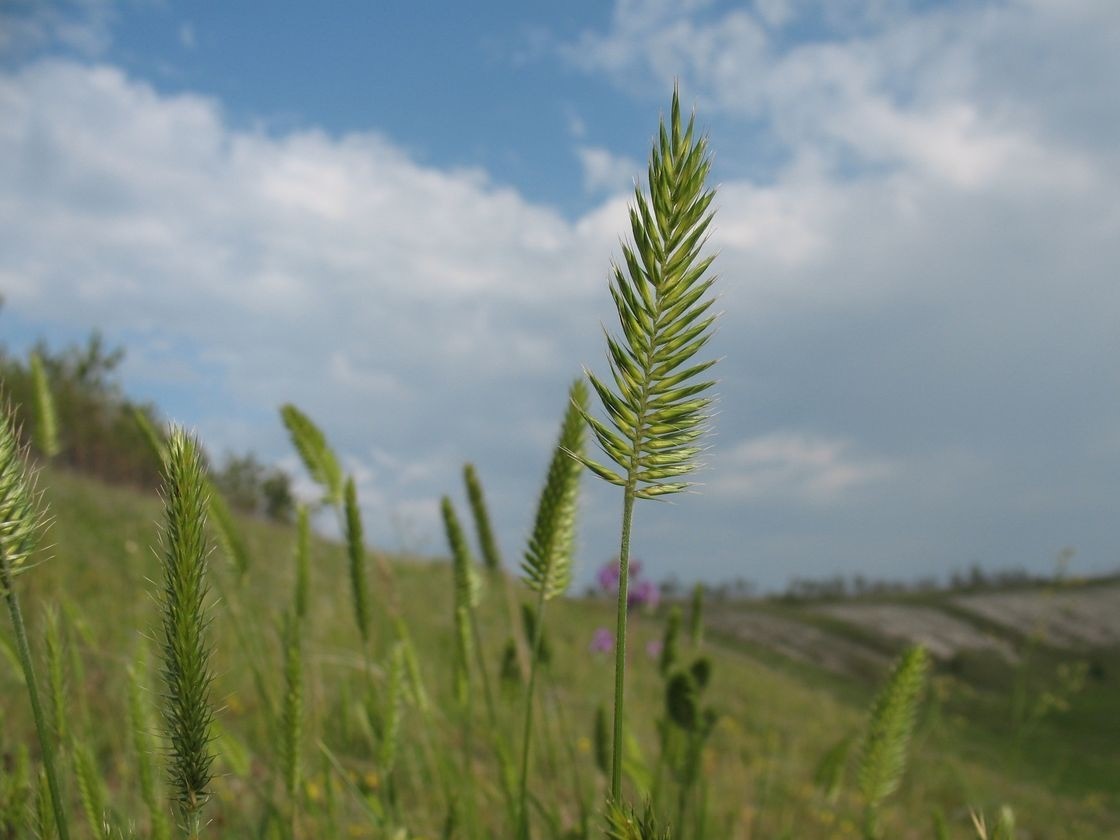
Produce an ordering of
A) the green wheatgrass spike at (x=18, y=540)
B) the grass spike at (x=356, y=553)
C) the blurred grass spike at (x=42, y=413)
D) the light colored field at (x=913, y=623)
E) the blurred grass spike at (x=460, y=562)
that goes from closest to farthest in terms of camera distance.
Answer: the green wheatgrass spike at (x=18, y=540) < the grass spike at (x=356, y=553) < the blurred grass spike at (x=460, y=562) < the blurred grass spike at (x=42, y=413) < the light colored field at (x=913, y=623)

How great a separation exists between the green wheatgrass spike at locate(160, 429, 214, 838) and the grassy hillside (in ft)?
0.17

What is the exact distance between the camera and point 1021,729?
3279 mm

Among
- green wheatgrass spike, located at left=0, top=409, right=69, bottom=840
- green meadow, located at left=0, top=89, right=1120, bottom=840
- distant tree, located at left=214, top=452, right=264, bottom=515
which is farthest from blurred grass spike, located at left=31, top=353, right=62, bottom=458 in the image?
distant tree, located at left=214, top=452, right=264, bottom=515

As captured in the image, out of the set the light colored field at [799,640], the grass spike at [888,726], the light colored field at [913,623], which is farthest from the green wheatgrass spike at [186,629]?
the light colored field at [913,623]

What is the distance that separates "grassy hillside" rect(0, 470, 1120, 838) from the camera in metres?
2.09

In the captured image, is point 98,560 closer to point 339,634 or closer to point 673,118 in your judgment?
point 339,634

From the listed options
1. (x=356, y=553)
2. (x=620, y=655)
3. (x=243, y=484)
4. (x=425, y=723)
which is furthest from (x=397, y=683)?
(x=243, y=484)

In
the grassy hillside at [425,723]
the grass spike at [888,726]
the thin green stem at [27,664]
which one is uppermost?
the thin green stem at [27,664]

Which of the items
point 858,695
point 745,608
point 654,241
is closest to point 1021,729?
point 654,241

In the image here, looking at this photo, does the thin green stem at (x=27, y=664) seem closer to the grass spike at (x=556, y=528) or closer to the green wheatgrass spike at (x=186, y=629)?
the green wheatgrass spike at (x=186, y=629)

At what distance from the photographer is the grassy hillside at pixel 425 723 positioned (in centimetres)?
209

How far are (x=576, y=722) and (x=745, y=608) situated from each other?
25679mm

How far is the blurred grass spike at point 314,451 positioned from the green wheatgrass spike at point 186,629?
147cm

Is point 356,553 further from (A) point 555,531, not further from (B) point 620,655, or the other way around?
(B) point 620,655
